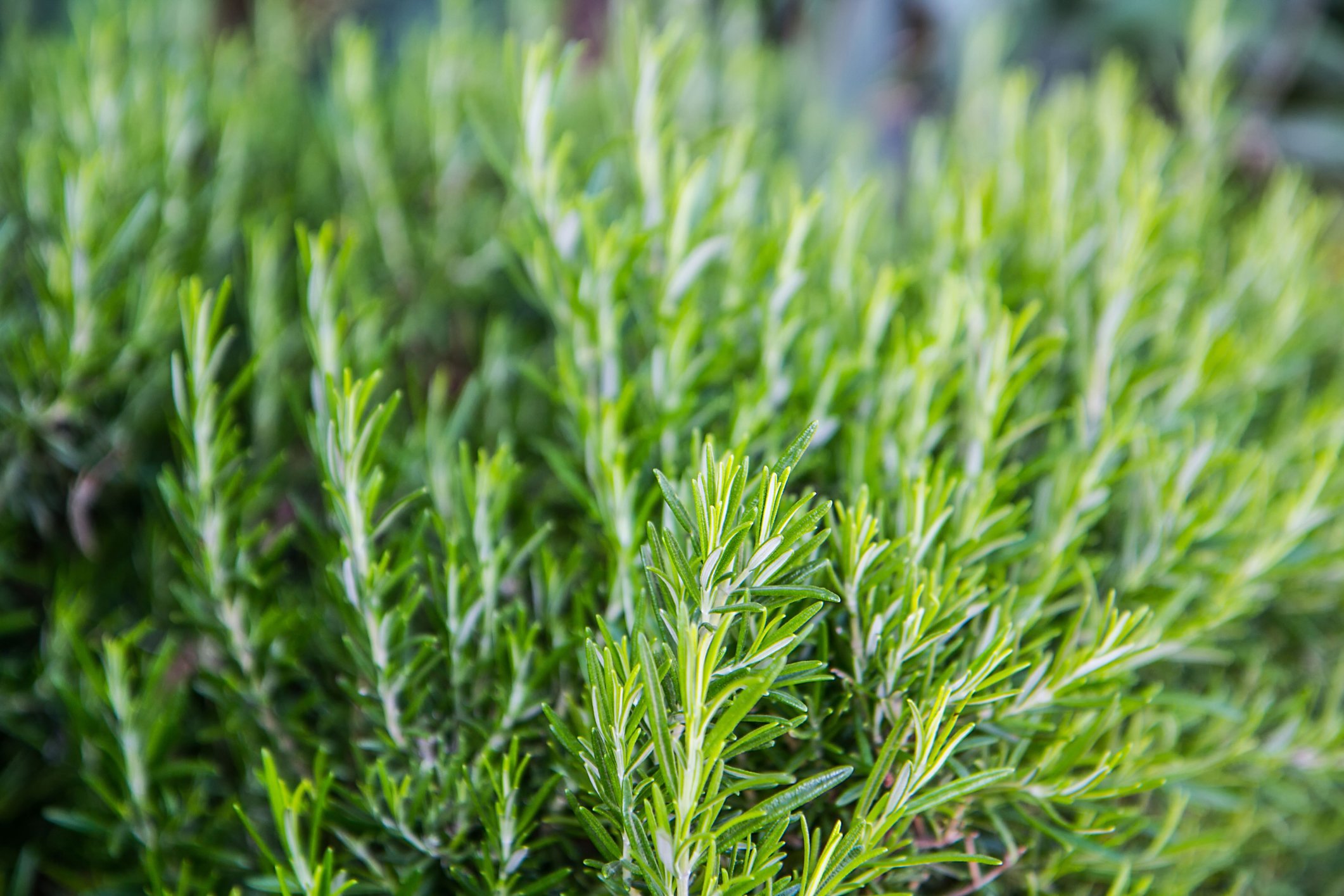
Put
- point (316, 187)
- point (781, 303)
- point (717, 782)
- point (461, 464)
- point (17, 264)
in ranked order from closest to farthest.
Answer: point (717, 782) < point (461, 464) < point (781, 303) < point (17, 264) < point (316, 187)

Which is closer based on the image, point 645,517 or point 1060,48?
point 645,517

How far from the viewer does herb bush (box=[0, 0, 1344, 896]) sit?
388 mm

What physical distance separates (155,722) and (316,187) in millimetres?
501

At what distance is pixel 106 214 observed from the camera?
62 cm

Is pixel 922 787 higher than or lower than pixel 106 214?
lower

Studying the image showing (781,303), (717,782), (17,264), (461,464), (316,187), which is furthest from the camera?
(316,187)

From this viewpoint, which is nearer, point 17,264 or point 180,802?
point 180,802

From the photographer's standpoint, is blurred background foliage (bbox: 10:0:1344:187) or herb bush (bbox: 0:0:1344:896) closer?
herb bush (bbox: 0:0:1344:896)

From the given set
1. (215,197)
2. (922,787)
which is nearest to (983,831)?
(922,787)

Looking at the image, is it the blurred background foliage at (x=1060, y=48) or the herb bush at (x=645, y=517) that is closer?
the herb bush at (x=645, y=517)

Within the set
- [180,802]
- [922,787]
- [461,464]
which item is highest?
[461,464]

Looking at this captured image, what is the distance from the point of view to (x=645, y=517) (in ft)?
1.46

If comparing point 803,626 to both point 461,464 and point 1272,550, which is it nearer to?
point 461,464

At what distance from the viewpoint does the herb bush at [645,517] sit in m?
0.39
